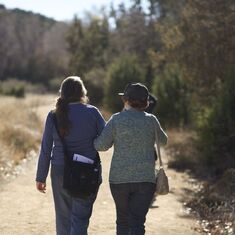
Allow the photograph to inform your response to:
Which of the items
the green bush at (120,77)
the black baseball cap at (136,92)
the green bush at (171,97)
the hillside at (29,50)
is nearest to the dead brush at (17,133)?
the green bush at (171,97)

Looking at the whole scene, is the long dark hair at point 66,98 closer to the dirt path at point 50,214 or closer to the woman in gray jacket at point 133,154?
the woman in gray jacket at point 133,154

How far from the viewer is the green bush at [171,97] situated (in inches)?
896

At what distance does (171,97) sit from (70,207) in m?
18.2

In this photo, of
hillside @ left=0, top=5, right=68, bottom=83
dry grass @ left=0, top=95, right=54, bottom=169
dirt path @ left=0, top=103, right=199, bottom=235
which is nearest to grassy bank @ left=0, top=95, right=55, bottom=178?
dry grass @ left=0, top=95, right=54, bottom=169

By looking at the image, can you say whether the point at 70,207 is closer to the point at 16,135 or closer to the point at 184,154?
the point at 184,154

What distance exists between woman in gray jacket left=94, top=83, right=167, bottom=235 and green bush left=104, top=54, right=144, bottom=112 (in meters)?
24.3

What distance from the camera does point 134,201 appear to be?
568 cm

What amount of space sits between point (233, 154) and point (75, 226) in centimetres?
687

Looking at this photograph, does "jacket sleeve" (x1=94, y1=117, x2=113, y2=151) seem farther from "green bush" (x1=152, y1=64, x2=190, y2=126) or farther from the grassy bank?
"green bush" (x1=152, y1=64, x2=190, y2=126)

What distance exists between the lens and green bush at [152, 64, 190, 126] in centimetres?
2277

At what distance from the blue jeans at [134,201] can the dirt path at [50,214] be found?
231 cm

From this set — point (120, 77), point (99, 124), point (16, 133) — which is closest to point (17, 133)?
point (16, 133)

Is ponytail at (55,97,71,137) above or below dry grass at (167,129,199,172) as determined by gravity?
above

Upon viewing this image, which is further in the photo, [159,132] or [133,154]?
[159,132]
